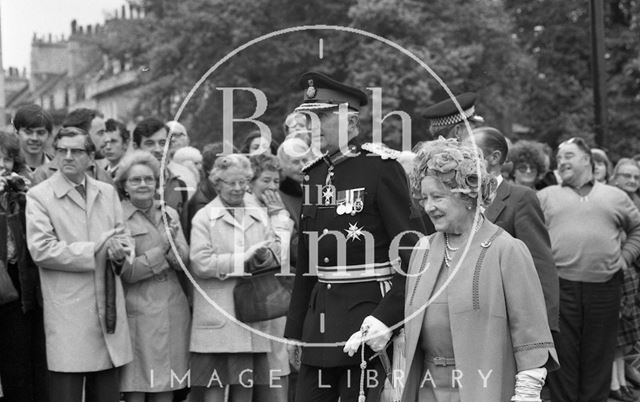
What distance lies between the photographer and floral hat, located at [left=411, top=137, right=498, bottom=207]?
479cm

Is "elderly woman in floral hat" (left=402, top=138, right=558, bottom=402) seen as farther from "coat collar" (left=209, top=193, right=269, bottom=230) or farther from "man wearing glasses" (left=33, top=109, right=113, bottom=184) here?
"man wearing glasses" (left=33, top=109, right=113, bottom=184)

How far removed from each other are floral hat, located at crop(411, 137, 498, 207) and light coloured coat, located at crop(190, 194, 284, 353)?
10.1 feet

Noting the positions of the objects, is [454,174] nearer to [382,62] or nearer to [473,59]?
[382,62]

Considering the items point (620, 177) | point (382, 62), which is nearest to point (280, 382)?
point (620, 177)

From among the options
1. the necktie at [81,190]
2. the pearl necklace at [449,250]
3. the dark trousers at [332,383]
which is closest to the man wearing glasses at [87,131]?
the necktie at [81,190]

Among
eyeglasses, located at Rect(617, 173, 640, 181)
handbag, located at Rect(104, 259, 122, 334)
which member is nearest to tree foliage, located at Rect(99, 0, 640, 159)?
eyeglasses, located at Rect(617, 173, 640, 181)

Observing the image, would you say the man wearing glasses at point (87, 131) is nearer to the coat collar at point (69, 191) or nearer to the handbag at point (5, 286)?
the coat collar at point (69, 191)

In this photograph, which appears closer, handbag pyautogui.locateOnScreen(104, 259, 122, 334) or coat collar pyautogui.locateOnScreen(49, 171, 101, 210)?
handbag pyautogui.locateOnScreen(104, 259, 122, 334)

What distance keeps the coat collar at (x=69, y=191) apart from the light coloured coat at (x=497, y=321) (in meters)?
3.31

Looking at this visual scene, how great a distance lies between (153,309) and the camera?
25.2ft

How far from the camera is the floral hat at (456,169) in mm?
4793

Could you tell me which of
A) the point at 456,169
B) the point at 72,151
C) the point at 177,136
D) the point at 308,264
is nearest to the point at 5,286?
the point at 72,151

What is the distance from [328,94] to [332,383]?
164 centimetres

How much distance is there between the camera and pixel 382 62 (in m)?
25.8
